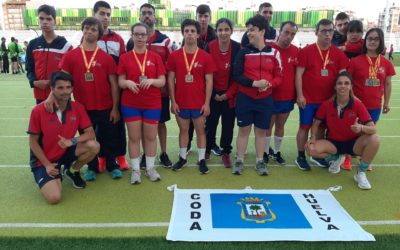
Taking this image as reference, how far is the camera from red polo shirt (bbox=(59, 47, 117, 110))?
3598 mm

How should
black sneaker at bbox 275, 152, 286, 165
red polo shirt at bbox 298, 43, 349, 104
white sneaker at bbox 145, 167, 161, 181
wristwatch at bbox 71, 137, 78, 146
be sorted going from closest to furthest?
1. wristwatch at bbox 71, 137, 78, 146
2. white sneaker at bbox 145, 167, 161, 181
3. red polo shirt at bbox 298, 43, 349, 104
4. black sneaker at bbox 275, 152, 286, 165

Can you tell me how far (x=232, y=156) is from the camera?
4.98 m

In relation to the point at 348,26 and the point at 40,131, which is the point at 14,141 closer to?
the point at 40,131

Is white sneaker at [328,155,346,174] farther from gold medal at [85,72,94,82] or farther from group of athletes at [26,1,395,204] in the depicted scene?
gold medal at [85,72,94,82]

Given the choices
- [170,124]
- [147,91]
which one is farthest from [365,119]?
[170,124]

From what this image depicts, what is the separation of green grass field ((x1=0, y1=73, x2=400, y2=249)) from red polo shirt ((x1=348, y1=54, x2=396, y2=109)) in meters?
0.93

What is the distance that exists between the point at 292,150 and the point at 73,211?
3.36m

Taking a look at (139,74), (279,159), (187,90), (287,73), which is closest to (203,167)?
(187,90)

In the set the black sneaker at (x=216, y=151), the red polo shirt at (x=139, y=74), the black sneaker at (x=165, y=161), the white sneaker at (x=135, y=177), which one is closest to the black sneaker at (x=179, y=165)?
the black sneaker at (x=165, y=161)

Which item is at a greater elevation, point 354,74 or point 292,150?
point 354,74

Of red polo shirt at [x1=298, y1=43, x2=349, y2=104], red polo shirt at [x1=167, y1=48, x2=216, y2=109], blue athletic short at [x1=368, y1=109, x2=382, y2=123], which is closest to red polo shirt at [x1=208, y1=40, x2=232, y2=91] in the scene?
red polo shirt at [x1=167, y1=48, x2=216, y2=109]

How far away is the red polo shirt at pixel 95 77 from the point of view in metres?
3.60

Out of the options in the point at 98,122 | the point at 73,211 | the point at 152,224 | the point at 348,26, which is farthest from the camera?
the point at 348,26

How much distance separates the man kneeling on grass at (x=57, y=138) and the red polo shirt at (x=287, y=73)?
2257 mm
